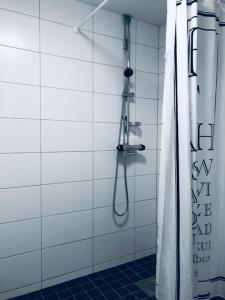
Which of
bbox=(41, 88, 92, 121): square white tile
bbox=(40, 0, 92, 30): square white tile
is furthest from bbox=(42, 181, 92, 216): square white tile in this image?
bbox=(40, 0, 92, 30): square white tile

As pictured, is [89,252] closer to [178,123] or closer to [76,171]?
[76,171]

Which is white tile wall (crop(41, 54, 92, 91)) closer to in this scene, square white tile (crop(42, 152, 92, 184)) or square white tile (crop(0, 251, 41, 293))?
square white tile (crop(42, 152, 92, 184))

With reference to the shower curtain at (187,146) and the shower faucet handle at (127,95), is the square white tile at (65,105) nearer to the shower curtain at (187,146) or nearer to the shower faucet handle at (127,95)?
the shower faucet handle at (127,95)

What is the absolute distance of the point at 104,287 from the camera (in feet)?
6.30

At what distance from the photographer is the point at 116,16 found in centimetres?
216

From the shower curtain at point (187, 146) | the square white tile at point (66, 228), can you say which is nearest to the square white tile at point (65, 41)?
the shower curtain at point (187, 146)

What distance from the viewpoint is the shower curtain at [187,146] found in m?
1.18

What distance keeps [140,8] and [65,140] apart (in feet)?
4.13

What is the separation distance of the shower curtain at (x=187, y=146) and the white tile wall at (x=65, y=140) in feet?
3.10

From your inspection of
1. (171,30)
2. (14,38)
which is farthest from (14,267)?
(171,30)

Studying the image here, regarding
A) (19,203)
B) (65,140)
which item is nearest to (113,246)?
(19,203)

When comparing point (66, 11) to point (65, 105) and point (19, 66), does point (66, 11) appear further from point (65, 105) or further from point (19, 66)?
point (65, 105)

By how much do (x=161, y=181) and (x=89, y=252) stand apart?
4.00 ft

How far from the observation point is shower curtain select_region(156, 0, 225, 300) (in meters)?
1.18
